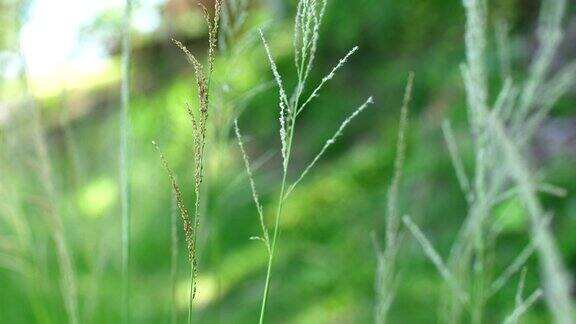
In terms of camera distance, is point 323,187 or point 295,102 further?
point 323,187

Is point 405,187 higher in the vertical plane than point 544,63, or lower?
lower

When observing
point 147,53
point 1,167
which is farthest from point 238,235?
point 147,53

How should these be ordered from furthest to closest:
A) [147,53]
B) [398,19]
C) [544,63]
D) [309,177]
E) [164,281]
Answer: [147,53], [398,19], [309,177], [164,281], [544,63]

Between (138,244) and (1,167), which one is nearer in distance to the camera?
(1,167)

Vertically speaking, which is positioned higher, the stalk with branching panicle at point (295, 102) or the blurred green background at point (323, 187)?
the stalk with branching panicle at point (295, 102)

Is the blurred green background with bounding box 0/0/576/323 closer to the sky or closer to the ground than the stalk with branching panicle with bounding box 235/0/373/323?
closer to the ground

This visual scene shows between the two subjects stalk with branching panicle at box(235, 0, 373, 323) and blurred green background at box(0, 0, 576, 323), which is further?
blurred green background at box(0, 0, 576, 323)

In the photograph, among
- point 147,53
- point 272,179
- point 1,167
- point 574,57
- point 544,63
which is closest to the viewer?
point 544,63

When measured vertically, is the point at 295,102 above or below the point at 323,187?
above

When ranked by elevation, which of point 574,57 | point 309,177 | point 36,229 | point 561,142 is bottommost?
point 36,229

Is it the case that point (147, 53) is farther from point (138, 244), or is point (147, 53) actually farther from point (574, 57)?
point (574, 57)
